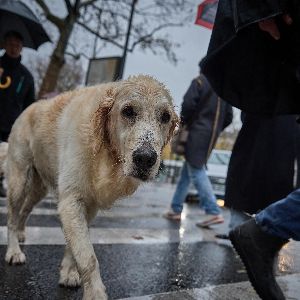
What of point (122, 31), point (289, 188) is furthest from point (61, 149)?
point (122, 31)

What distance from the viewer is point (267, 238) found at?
2.87 m

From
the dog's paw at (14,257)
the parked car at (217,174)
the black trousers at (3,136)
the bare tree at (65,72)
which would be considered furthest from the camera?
the bare tree at (65,72)

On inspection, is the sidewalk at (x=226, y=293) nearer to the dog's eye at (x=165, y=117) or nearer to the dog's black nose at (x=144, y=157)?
the dog's black nose at (x=144, y=157)

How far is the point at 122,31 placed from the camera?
65.3 feet

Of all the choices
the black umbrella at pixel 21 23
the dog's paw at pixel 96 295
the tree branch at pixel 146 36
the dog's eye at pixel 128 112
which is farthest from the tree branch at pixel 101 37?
the dog's paw at pixel 96 295

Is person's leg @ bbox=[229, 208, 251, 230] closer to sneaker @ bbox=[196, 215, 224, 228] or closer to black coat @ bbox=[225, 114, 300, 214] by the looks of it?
black coat @ bbox=[225, 114, 300, 214]

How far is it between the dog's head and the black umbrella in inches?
162

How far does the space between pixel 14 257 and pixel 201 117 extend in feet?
14.0

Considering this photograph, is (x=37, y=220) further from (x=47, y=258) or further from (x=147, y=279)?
(x=147, y=279)

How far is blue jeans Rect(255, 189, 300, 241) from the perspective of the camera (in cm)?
268

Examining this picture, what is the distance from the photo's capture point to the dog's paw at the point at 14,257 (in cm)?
369

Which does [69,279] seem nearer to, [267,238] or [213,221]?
[267,238]

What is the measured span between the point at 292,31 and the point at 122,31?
17.6 metres

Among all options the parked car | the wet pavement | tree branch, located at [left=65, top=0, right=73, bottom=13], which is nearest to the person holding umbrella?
the wet pavement
